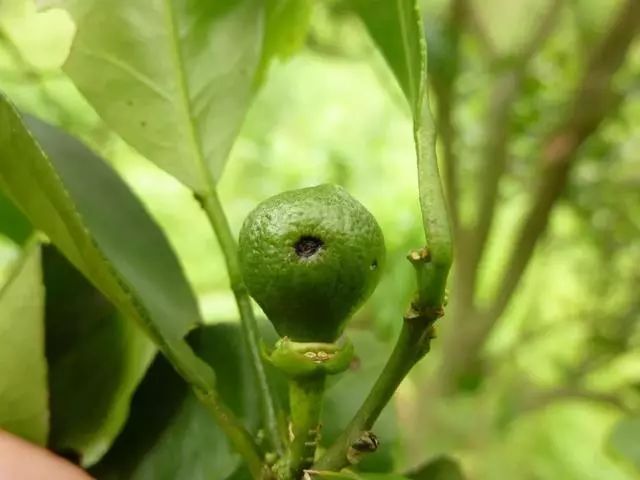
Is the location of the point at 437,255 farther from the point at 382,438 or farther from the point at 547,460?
the point at 547,460

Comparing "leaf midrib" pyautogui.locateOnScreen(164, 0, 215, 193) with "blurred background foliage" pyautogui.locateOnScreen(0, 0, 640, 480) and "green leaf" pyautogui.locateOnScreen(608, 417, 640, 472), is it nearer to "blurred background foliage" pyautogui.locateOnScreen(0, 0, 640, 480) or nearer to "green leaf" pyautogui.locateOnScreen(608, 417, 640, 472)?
"blurred background foliage" pyautogui.locateOnScreen(0, 0, 640, 480)

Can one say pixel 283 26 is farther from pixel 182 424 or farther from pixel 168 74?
pixel 182 424

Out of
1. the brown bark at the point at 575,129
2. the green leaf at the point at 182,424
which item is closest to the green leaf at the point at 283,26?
the green leaf at the point at 182,424

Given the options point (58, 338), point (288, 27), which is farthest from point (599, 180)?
point (58, 338)

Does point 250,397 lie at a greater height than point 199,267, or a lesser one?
greater

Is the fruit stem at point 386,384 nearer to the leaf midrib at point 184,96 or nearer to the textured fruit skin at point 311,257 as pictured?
the textured fruit skin at point 311,257

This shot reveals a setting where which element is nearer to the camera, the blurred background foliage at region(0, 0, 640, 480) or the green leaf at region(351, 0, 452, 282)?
the green leaf at region(351, 0, 452, 282)

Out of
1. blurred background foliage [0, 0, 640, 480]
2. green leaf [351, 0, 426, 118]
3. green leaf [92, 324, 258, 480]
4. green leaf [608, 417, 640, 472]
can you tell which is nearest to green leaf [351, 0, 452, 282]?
green leaf [351, 0, 426, 118]
